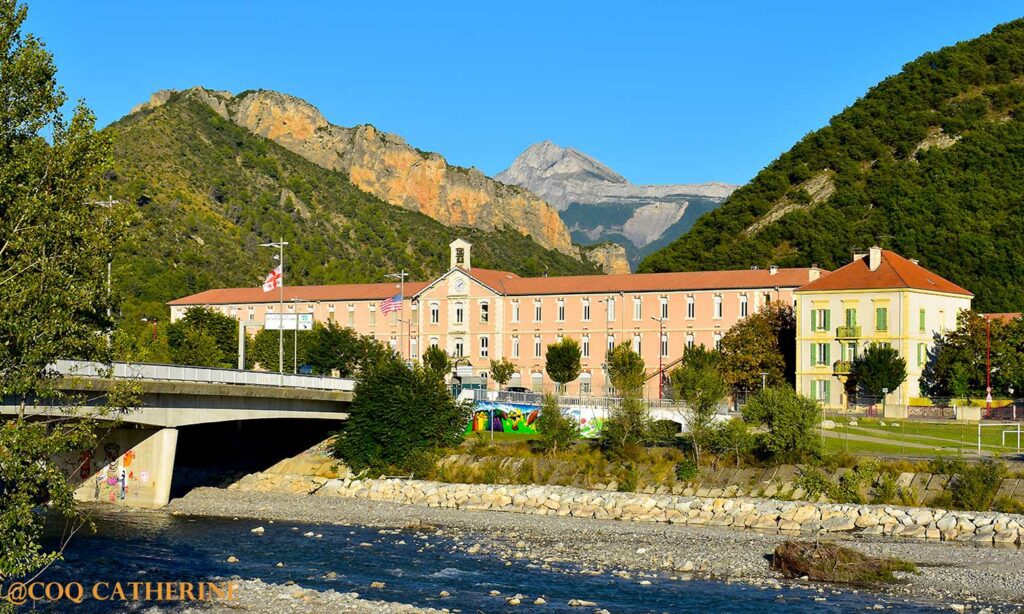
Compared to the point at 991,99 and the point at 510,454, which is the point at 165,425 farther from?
the point at 991,99

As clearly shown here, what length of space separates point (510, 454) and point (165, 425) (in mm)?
17070

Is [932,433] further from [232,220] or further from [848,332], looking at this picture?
[232,220]

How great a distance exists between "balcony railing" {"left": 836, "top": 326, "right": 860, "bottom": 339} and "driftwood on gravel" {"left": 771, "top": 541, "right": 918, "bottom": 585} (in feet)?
144

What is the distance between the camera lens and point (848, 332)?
257 feet

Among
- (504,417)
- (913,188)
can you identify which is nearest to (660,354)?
(504,417)

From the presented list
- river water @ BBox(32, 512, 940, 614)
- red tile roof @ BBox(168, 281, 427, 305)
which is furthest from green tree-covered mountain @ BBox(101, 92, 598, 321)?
river water @ BBox(32, 512, 940, 614)

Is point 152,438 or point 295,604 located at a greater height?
point 152,438

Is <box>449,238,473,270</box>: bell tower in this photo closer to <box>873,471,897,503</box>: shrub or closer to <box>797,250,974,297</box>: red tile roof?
<box>797,250,974,297</box>: red tile roof

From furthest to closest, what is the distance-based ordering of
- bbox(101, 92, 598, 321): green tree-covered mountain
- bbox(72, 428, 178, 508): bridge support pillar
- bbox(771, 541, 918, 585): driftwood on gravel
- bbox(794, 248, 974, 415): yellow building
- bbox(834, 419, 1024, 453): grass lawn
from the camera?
bbox(101, 92, 598, 321): green tree-covered mountain
bbox(794, 248, 974, 415): yellow building
bbox(834, 419, 1024, 453): grass lawn
bbox(72, 428, 178, 508): bridge support pillar
bbox(771, 541, 918, 585): driftwood on gravel

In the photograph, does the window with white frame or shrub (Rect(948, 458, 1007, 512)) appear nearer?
shrub (Rect(948, 458, 1007, 512))

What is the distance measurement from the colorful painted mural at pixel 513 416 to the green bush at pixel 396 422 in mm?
5042

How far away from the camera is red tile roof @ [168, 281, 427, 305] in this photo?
100000 millimetres

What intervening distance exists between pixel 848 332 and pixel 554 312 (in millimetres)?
22766

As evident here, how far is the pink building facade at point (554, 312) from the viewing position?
86.2 meters
